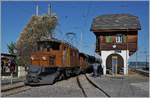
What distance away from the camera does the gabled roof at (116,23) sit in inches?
1724

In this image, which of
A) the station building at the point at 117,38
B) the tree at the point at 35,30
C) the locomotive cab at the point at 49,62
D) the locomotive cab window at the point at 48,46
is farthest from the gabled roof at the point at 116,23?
the locomotive cab window at the point at 48,46

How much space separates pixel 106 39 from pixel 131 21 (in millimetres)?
3611

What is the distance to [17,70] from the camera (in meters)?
41.2

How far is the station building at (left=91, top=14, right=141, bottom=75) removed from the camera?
4312 cm

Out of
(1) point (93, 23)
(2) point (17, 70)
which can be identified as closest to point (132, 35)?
(1) point (93, 23)

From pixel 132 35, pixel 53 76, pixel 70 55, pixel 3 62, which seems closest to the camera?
pixel 53 76

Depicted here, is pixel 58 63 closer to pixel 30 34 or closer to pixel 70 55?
pixel 70 55

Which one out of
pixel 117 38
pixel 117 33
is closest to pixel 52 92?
pixel 117 33

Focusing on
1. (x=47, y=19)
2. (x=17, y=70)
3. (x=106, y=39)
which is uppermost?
(x=47, y=19)

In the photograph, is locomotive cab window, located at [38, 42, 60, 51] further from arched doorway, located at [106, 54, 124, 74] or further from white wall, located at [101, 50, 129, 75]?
white wall, located at [101, 50, 129, 75]

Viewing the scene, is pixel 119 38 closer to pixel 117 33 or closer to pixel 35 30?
pixel 117 33

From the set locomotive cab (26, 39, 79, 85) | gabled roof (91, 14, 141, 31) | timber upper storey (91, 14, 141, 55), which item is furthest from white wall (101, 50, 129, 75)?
locomotive cab (26, 39, 79, 85)

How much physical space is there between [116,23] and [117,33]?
1.27 meters

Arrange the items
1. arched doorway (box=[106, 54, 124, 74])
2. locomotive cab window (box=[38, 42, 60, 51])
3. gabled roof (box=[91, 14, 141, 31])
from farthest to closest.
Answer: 1. gabled roof (box=[91, 14, 141, 31])
2. arched doorway (box=[106, 54, 124, 74])
3. locomotive cab window (box=[38, 42, 60, 51])
